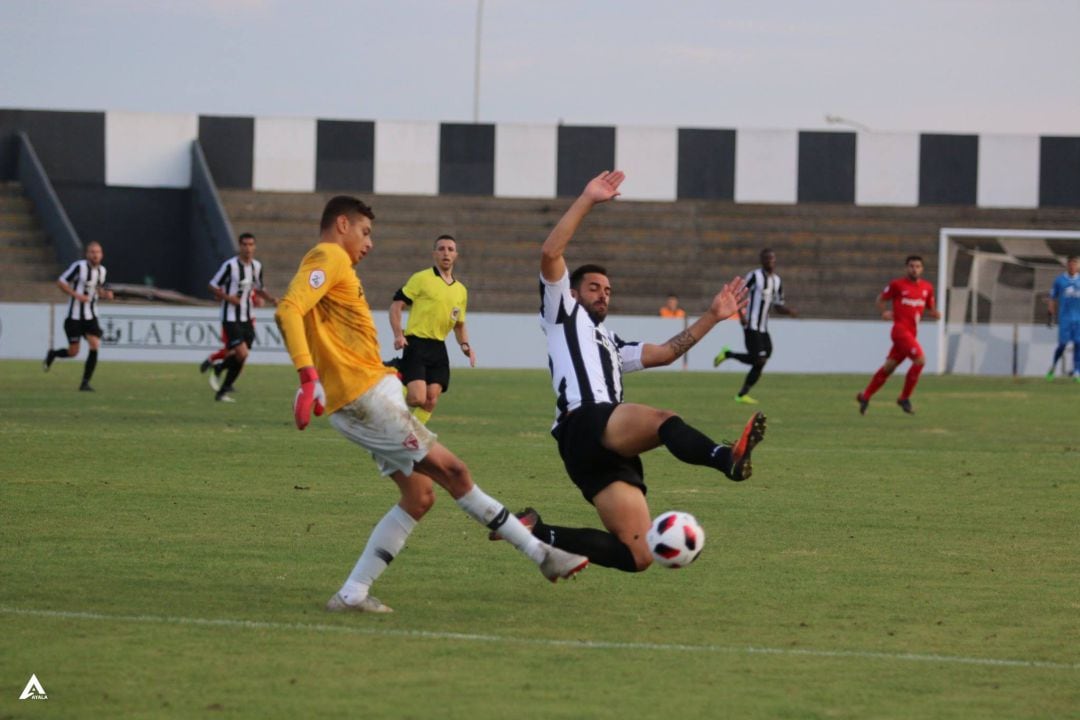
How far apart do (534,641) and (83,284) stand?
18.1m

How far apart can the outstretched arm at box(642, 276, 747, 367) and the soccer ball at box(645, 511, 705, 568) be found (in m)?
1.14

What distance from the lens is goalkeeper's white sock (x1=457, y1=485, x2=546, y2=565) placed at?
6980mm

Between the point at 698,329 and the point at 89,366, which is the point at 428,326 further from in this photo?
the point at 89,366

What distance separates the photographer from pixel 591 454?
768 cm

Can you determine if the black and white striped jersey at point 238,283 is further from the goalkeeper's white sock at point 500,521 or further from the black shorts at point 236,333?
the goalkeeper's white sock at point 500,521

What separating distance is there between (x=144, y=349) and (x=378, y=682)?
29016 millimetres

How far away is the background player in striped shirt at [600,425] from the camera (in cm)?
735

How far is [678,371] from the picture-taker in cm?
3450

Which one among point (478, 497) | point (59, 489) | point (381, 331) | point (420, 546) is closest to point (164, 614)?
point (478, 497)

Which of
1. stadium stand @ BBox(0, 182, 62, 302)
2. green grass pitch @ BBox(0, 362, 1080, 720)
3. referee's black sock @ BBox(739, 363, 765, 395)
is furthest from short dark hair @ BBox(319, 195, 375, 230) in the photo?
stadium stand @ BBox(0, 182, 62, 302)

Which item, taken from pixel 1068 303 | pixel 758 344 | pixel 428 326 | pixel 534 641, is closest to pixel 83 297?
pixel 428 326

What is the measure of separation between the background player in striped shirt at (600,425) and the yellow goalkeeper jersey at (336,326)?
913 millimetres

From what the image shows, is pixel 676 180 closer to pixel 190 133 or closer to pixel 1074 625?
pixel 190 133

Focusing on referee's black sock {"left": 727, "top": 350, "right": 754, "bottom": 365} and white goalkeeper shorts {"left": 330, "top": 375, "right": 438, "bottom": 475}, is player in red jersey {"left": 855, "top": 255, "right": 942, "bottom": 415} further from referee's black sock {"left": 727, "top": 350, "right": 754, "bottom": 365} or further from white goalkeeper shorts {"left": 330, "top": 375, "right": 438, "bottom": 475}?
white goalkeeper shorts {"left": 330, "top": 375, "right": 438, "bottom": 475}
